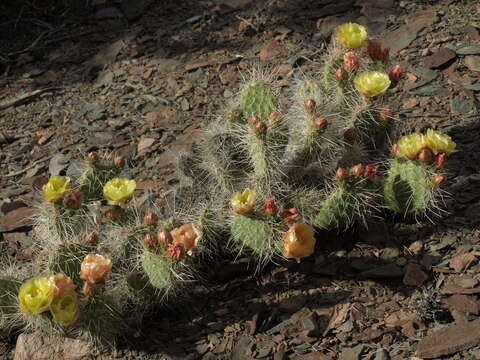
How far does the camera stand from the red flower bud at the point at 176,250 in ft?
10.1

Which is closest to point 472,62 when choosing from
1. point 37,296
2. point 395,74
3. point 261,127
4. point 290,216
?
point 395,74

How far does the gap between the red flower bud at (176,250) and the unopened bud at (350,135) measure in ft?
3.44

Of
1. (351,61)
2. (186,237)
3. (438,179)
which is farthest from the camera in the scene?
(351,61)

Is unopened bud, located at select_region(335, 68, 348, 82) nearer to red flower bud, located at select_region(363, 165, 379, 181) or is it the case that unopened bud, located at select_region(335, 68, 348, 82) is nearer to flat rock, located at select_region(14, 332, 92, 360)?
red flower bud, located at select_region(363, 165, 379, 181)

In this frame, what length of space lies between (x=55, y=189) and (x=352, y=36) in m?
1.75

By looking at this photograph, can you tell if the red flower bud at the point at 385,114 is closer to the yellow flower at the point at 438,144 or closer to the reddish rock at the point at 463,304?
the yellow flower at the point at 438,144

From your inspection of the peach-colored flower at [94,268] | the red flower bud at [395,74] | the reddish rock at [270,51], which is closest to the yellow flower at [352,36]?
the red flower bud at [395,74]

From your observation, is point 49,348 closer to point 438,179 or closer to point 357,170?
point 357,170

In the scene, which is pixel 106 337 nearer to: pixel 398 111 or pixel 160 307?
pixel 160 307

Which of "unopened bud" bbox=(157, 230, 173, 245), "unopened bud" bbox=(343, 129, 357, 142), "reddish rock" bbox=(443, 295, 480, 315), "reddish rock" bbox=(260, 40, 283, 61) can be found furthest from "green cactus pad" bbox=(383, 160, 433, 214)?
"reddish rock" bbox=(260, 40, 283, 61)

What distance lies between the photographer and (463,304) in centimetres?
318

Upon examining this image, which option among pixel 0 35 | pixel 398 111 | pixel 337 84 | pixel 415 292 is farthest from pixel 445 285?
pixel 0 35

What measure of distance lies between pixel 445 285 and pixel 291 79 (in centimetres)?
217

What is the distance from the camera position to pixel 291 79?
502 cm
